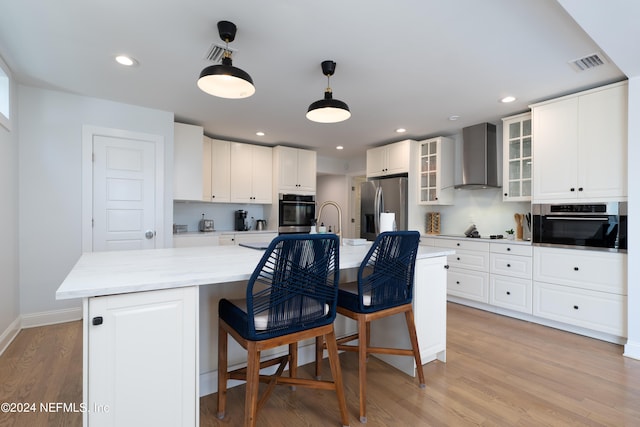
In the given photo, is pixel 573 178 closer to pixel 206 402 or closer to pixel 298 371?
pixel 298 371

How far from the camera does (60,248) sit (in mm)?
3205

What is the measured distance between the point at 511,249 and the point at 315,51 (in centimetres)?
293

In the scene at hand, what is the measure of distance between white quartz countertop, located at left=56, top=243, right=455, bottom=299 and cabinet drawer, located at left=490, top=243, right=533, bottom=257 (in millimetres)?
2403

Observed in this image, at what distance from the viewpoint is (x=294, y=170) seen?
5250mm

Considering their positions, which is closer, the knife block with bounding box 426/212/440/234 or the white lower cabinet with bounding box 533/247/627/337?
the white lower cabinet with bounding box 533/247/627/337

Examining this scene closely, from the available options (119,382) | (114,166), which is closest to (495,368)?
(119,382)

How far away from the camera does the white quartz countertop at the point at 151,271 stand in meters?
A: 1.12

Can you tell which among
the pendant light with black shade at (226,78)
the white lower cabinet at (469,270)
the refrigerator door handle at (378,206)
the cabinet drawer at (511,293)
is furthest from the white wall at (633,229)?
the pendant light with black shade at (226,78)

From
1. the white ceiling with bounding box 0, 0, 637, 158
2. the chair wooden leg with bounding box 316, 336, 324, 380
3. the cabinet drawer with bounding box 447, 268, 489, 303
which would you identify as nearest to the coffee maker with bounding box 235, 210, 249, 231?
the white ceiling with bounding box 0, 0, 637, 158

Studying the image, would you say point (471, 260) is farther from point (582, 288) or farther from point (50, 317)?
point (50, 317)

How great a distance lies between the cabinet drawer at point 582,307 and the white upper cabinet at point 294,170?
138 inches

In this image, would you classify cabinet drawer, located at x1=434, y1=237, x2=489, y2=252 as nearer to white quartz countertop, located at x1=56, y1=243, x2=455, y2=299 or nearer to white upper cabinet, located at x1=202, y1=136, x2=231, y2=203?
white quartz countertop, located at x1=56, y1=243, x2=455, y2=299

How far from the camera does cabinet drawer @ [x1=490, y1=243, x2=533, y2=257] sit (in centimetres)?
335

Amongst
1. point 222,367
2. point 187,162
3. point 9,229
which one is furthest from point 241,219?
point 222,367
